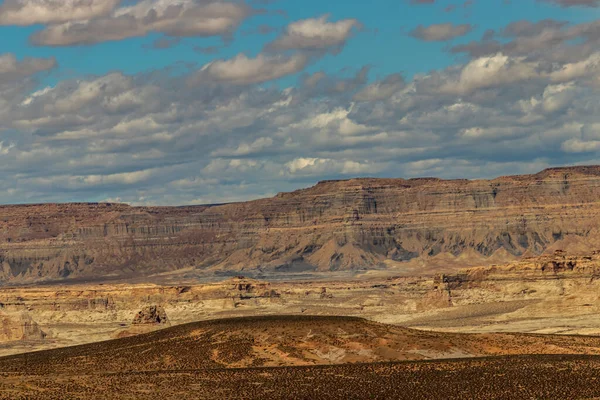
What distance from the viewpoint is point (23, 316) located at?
17450cm

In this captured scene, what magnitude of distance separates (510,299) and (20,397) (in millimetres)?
130131

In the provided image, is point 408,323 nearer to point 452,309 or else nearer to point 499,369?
point 452,309

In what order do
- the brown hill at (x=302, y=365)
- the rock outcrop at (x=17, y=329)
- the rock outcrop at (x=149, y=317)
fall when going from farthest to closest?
the rock outcrop at (x=17, y=329), the rock outcrop at (x=149, y=317), the brown hill at (x=302, y=365)

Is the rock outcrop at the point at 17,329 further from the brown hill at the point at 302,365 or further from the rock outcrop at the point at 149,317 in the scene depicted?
the brown hill at the point at 302,365

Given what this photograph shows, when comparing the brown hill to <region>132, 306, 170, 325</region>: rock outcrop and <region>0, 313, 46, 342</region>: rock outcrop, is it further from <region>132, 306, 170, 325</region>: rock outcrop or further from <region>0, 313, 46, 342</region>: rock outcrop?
<region>0, 313, 46, 342</region>: rock outcrop

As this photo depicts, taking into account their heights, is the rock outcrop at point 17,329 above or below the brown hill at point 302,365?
below

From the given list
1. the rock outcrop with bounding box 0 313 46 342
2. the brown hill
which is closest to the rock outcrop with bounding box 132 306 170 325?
the rock outcrop with bounding box 0 313 46 342

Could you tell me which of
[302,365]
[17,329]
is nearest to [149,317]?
[17,329]

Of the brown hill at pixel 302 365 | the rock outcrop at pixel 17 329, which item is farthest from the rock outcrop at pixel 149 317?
the brown hill at pixel 302 365

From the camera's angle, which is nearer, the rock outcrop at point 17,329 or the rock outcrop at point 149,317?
the rock outcrop at point 149,317

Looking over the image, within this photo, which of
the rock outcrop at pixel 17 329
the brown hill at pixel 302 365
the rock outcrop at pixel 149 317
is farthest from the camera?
the rock outcrop at pixel 17 329

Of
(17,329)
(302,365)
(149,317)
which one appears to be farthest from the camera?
(17,329)

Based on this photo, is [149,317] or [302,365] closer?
[302,365]

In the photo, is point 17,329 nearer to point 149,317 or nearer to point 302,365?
point 149,317
